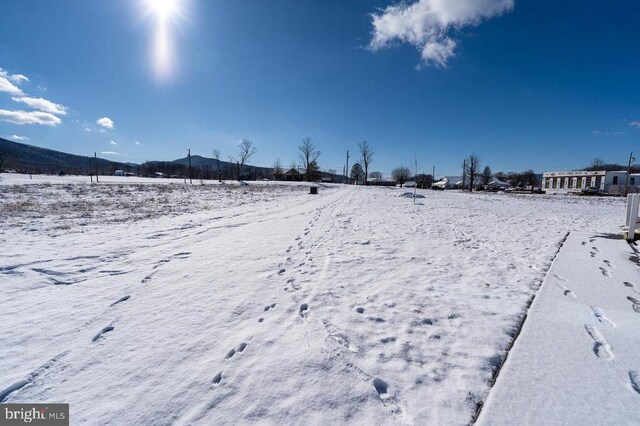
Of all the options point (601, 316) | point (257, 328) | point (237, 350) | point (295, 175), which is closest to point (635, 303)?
point (601, 316)

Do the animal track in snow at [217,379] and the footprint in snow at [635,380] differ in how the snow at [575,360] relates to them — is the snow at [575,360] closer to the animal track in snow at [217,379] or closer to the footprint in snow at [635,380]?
the footprint in snow at [635,380]

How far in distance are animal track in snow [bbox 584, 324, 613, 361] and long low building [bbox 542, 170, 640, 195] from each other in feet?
253

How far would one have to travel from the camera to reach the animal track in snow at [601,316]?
349cm

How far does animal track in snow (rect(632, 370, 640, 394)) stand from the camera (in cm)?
238

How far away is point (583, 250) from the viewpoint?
719 centimetres

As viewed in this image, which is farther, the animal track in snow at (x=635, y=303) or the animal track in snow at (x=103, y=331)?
the animal track in snow at (x=635, y=303)

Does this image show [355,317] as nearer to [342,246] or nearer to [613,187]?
[342,246]

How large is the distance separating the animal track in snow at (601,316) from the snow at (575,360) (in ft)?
0.04

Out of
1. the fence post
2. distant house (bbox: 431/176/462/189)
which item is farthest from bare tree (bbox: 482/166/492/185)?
the fence post

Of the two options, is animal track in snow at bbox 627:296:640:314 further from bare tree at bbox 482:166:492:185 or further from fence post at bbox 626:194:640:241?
bare tree at bbox 482:166:492:185

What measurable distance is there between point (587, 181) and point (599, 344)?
98511mm

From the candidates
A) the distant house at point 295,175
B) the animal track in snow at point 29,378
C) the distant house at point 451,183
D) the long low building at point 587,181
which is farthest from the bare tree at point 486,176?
the animal track in snow at point 29,378

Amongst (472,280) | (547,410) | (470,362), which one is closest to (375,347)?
(470,362)

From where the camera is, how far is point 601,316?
12.0ft
